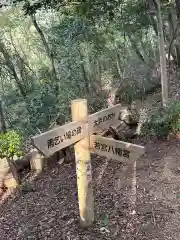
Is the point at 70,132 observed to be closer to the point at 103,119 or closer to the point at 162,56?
the point at 103,119

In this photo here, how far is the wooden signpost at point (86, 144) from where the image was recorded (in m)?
3.35

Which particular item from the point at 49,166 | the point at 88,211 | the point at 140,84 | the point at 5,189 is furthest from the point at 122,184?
the point at 140,84

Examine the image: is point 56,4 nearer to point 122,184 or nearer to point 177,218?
point 122,184

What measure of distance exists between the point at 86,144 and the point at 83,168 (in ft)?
0.93

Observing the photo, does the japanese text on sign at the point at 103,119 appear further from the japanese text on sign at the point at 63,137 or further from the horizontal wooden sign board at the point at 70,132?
the japanese text on sign at the point at 63,137

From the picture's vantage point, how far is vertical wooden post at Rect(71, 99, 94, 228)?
3.50 metres

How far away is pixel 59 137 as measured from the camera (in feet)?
10.7

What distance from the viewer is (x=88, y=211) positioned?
3.88 m

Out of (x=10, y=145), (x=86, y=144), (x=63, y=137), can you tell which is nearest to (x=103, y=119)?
(x=86, y=144)

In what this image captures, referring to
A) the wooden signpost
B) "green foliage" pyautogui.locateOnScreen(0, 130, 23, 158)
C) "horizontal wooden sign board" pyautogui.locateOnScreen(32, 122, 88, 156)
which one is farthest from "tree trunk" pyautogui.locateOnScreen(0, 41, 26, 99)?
"horizontal wooden sign board" pyautogui.locateOnScreen(32, 122, 88, 156)

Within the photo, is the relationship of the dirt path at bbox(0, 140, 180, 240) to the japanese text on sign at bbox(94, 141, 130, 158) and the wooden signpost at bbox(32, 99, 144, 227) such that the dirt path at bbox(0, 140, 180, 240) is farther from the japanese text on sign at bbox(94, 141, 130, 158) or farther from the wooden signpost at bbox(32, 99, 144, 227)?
the japanese text on sign at bbox(94, 141, 130, 158)

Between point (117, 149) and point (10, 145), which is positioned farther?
point (10, 145)

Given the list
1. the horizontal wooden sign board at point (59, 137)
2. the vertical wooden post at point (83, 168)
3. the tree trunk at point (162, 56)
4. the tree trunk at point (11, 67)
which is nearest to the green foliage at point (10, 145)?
the vertical wooden post at point (83, 168)

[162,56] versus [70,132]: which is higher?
[162,56]
